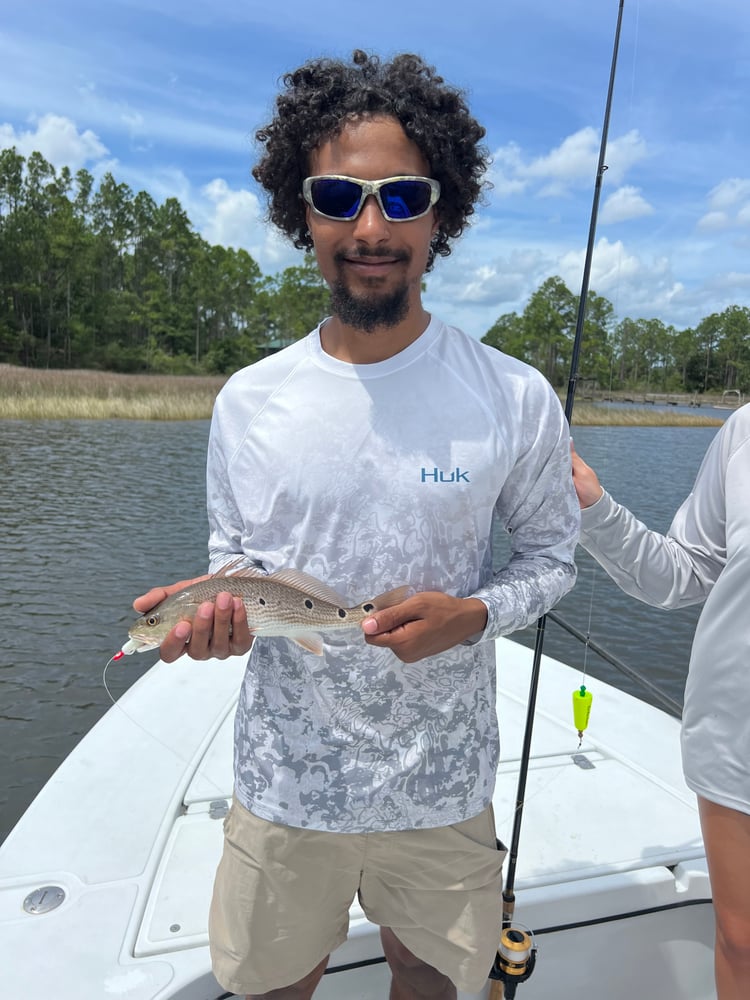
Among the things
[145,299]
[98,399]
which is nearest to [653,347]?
[145,299]

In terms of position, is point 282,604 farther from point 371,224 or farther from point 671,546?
point 671,546

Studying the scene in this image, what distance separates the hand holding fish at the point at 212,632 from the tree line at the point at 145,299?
57.9 metres

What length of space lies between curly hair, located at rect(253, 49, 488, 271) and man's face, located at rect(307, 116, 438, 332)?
0.05 meters

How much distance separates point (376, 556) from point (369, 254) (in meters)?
0.79

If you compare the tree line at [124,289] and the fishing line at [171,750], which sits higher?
the tree line at [124,289]

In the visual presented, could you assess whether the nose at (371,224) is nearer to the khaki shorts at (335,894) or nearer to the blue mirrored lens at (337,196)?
the blue mirrored lens at (337,196)

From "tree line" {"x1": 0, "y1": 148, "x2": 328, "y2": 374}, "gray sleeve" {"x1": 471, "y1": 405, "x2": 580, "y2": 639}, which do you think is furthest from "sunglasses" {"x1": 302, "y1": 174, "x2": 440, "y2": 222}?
"tree line" {"x1": 0, "y1": 148, "x2": 328, "y2": 374}

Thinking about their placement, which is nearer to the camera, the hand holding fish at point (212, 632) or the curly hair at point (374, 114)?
the hand holding fish at point (212, 632)

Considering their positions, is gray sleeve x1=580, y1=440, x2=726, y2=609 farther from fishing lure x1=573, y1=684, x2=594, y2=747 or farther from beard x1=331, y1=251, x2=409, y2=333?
fishing lure x1=573, y1=684, x2=594, y2=747

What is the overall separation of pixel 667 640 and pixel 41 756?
8.87m

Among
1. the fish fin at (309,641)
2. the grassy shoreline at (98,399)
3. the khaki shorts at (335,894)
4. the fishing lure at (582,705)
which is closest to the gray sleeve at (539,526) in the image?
the fish fin at (309,641)

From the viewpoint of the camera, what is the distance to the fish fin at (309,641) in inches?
68.8

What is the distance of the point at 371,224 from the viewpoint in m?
1.76

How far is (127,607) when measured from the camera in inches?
418
